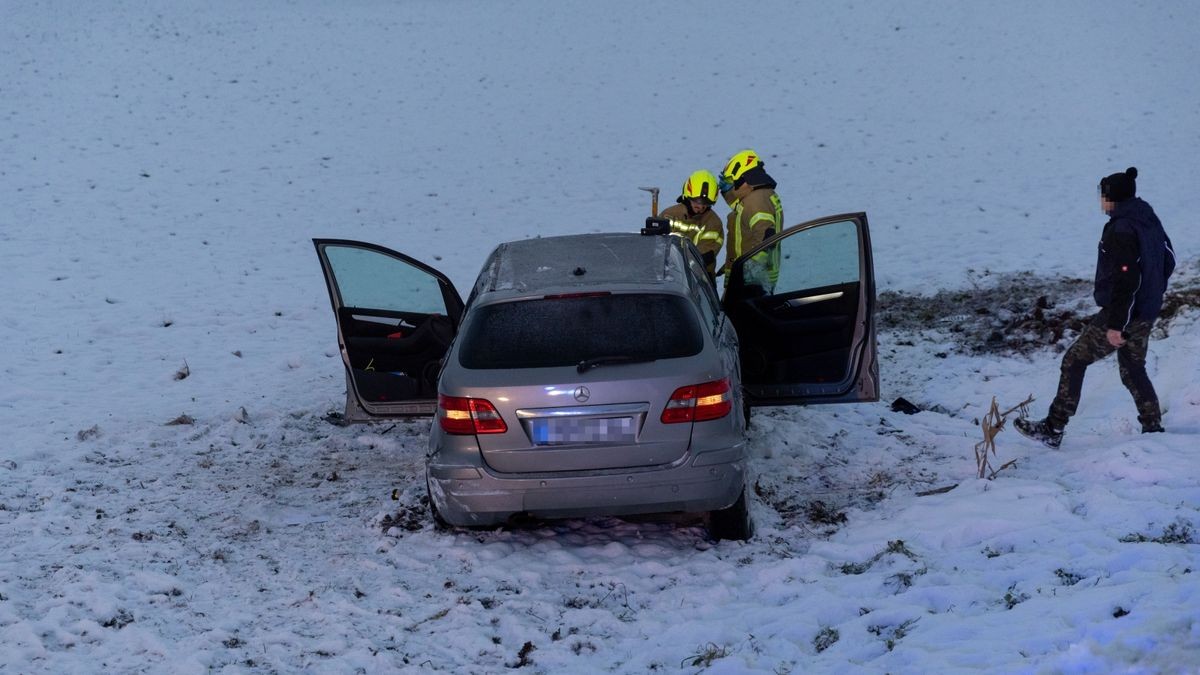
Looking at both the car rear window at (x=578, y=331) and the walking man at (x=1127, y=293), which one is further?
the walking man at (x=1127, y=293)

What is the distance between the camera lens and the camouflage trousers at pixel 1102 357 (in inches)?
268

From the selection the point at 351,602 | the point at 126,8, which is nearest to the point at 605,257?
the point at 351,602

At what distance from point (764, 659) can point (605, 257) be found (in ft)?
9.37

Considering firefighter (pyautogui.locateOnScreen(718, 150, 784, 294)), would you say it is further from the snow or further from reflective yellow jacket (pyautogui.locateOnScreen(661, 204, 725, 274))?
the snow

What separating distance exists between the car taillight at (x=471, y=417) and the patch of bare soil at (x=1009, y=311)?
5958 mm

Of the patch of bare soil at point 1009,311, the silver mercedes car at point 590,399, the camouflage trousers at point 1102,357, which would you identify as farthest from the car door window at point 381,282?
the patch of bare soil at point 1009,311

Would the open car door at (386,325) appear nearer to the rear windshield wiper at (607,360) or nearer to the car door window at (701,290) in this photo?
the car door window at (701,290)

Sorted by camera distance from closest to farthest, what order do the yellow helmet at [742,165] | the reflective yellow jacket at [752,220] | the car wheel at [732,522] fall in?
the car wheel at [732,522]
the reflective yellow jacket at [752,220]
the yellow helmet at [742,165]

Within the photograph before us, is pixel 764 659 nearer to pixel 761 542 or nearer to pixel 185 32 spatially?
pixel 761 542

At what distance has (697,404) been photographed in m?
5.60

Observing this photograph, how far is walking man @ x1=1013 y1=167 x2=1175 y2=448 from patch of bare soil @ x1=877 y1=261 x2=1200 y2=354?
8.35 ft

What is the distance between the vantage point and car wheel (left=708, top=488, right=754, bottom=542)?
19.6 feet

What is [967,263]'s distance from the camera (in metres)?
13.5

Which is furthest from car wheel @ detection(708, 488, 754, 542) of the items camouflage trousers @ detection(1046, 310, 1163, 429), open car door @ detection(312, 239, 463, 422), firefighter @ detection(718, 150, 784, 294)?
firefighter @ detection(718, 150, 784, 294)
